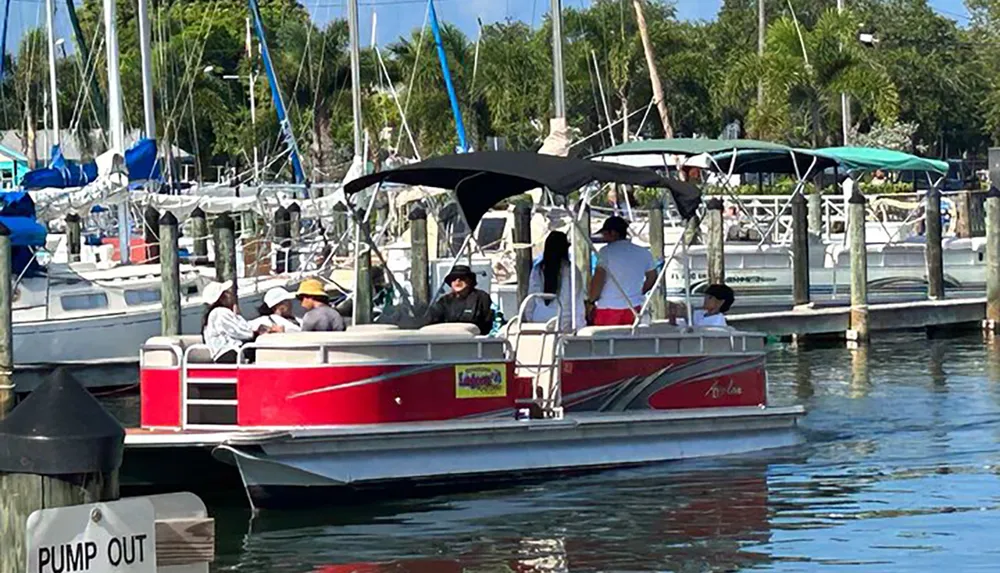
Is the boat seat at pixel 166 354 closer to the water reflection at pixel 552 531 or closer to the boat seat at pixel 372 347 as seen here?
the boat seat at pixel 372 347

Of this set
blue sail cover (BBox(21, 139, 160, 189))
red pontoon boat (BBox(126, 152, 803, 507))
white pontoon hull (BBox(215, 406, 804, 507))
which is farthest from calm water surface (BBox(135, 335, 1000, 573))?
blue sail cover (BBox(21, 139, 160, 189))

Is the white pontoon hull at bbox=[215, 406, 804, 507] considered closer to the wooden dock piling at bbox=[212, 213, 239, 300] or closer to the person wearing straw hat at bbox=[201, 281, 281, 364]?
the person wearing straw hat at bbox=[201, 281, 281, 364]

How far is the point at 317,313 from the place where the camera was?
15.3m

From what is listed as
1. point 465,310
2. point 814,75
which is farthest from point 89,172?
point 814,75

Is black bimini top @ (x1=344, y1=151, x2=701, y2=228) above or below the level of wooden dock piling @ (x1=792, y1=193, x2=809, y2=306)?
above

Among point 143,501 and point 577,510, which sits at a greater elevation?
point 143,501

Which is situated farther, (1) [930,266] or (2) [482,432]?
(1) [930,266]

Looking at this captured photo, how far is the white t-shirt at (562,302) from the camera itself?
15.9 metres

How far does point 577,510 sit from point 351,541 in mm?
1926

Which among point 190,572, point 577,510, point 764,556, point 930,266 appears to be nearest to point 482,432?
point 577,510

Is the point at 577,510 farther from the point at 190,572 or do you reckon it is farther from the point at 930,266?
the point at 930,266

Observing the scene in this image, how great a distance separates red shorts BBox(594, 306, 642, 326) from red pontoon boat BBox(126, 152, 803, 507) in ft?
0.86

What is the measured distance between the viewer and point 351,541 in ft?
44.2

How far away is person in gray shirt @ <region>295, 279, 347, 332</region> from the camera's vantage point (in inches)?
602
